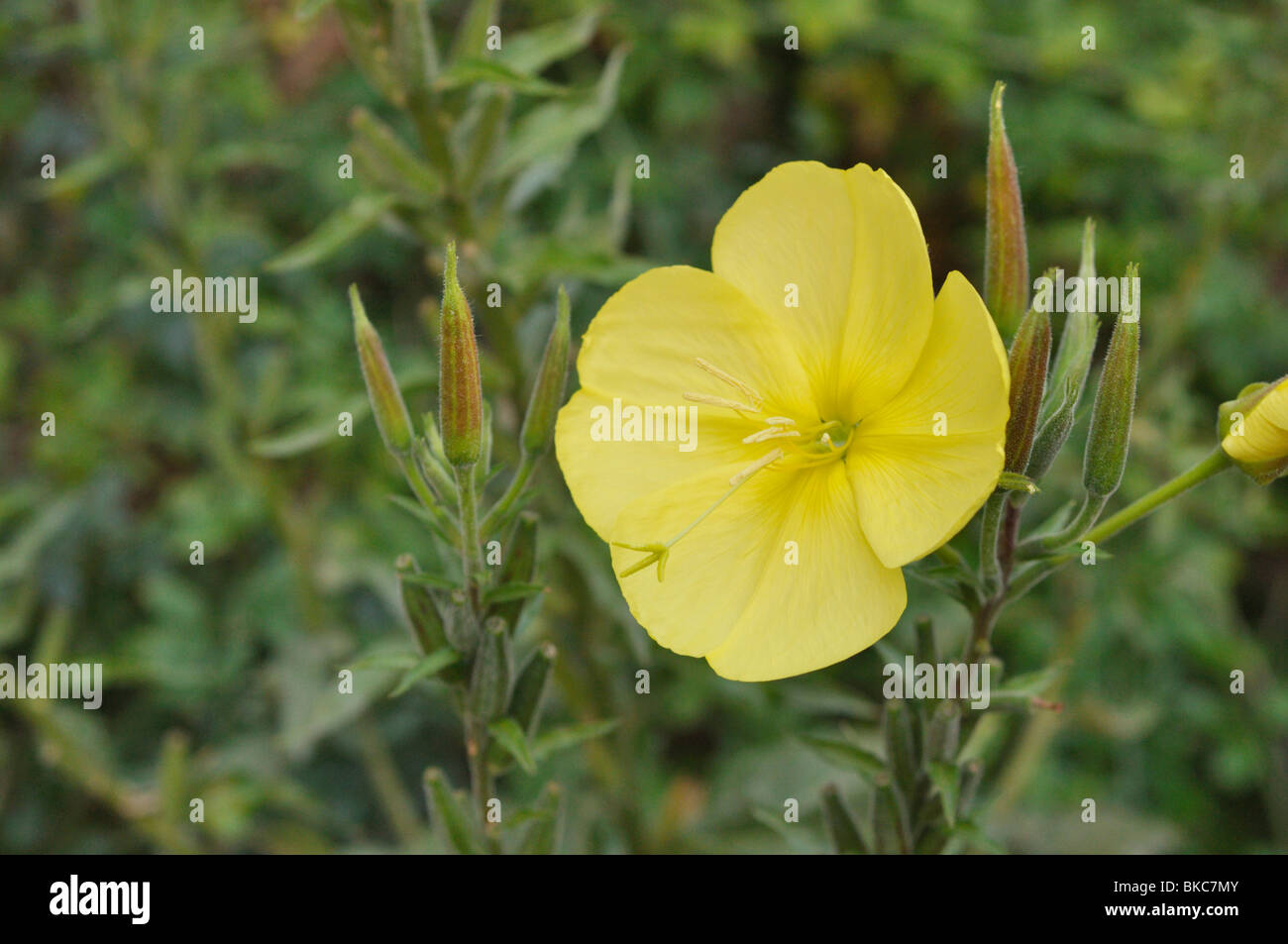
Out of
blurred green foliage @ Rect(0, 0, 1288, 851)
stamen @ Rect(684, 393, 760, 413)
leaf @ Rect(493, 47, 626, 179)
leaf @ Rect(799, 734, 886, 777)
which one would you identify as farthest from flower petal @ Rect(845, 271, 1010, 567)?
leaf @ Rect(493, 47, 626, 179)

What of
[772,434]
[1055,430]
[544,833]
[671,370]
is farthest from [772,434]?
[544,833]

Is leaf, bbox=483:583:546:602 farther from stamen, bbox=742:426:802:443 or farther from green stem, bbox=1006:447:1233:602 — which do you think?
green stem, bbox=1006:447:1233:602

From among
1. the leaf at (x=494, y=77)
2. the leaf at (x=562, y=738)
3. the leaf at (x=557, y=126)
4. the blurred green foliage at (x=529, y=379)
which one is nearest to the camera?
the leaf at (x=562, y=738)

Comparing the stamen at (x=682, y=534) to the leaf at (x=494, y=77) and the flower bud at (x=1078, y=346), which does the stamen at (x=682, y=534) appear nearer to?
the flower bud at (x=1078, y=346)

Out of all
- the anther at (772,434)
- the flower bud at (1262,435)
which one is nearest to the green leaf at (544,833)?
the anther at (772,434)

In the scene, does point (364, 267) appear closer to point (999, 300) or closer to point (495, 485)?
point (495, 485)
